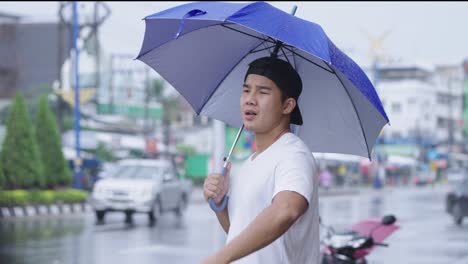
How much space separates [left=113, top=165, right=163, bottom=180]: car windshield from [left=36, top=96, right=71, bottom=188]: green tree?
7.14 metres

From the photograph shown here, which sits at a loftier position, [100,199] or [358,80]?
[358,80]

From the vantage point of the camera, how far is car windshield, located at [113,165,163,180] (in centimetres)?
2412

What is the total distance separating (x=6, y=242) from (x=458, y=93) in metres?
98.7

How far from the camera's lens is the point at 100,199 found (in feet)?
76.5

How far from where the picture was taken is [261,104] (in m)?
3.30

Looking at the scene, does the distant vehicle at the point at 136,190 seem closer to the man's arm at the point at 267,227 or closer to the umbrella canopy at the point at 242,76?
the umbrella canopy at the point at 242,76

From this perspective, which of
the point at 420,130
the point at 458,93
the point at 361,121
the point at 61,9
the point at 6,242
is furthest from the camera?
the point at 458,93

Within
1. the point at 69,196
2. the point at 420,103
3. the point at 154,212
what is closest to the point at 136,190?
the point at 154,212

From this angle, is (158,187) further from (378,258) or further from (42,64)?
(42,64)

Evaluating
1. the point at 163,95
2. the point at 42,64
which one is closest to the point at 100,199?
the point at 42,64

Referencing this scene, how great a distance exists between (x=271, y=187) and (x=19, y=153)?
26.5m

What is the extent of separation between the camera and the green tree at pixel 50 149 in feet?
102

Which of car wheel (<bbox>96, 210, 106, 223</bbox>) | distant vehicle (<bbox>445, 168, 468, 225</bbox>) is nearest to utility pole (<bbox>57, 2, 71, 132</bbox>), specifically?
car wheel (<bbox>96, 210, 106, 223</bbox>)

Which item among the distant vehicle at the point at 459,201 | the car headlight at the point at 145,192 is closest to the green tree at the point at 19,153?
the car headlight at the point at 145,192
